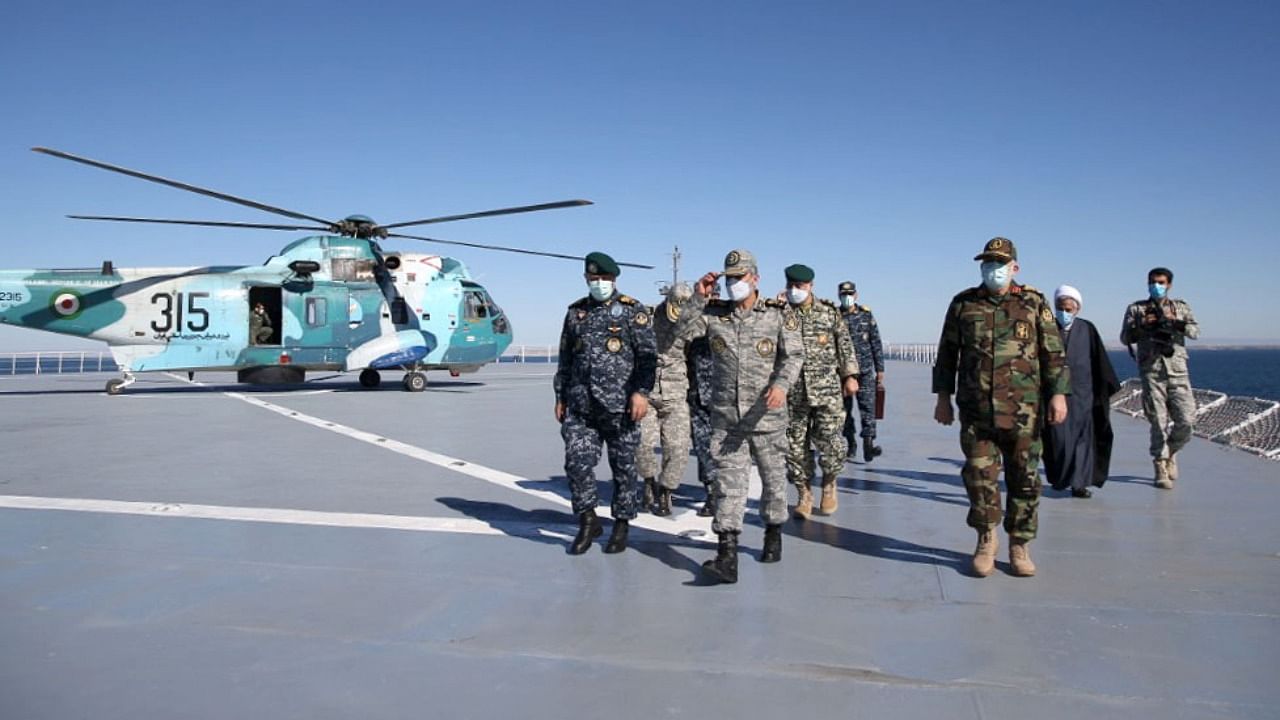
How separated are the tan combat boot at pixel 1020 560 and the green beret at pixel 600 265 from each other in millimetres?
2679

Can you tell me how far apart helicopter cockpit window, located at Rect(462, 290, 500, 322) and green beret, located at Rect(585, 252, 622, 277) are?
1377 cm

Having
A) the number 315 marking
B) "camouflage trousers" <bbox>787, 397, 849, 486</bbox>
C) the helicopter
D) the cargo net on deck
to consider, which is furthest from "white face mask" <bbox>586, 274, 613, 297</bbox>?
the number 315 marking

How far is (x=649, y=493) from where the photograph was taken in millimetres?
6031

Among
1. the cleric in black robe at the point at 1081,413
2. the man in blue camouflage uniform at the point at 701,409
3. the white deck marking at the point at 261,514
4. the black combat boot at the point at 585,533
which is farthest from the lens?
the cleric in black robe at the point at 1081,413

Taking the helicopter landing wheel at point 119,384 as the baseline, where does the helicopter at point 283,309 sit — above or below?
above

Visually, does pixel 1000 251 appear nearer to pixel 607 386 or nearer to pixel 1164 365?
pixel 607 386

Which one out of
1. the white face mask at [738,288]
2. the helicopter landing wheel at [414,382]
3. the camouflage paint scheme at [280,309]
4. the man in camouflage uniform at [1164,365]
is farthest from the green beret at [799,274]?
the helicopter landing wheel at [414,382]

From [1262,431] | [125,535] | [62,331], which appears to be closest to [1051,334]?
[125,535]

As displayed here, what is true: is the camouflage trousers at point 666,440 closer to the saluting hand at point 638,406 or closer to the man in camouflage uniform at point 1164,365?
the saluting hand at point 638,406

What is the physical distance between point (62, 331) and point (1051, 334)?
57.3 ft

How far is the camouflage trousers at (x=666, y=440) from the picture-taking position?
5.66 m

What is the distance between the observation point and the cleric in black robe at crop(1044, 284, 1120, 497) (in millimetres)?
6184

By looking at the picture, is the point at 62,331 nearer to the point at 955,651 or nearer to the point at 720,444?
the point at 720,444

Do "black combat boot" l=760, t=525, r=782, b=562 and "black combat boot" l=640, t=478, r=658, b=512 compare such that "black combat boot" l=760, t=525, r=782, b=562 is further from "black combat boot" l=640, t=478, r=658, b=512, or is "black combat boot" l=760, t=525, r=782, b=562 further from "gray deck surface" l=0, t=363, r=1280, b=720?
"black combat boot" l=640, t=478, r=658, b=512
